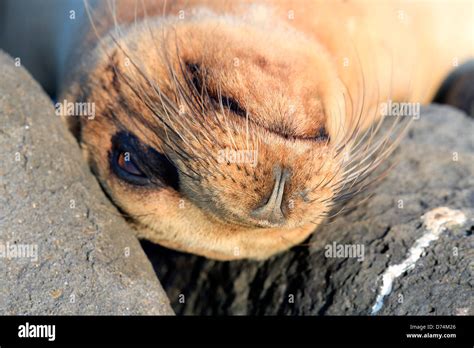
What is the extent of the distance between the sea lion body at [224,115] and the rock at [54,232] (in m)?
0.21

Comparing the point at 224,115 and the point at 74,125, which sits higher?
the point at 224,115

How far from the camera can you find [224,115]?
2.93m

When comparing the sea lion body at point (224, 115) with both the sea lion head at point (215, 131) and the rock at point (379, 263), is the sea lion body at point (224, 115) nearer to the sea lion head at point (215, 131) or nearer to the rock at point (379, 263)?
the sea lion head at point (215, 131)

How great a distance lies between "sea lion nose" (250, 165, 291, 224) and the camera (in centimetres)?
278

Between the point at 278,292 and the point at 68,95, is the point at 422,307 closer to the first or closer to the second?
the point at 278,292

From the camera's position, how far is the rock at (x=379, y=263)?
321cm

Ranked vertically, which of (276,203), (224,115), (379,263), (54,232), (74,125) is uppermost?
(224,115)

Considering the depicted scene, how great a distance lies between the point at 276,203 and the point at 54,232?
109 cm

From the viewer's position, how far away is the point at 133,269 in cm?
331

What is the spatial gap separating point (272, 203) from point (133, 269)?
896mm

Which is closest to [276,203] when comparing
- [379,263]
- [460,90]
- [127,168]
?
[379,263]

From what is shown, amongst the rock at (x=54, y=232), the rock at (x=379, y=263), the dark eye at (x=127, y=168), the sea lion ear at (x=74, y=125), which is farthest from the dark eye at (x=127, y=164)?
the rock at (x=379, y=263)

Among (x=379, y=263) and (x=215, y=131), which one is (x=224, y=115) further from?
(x=379, y=263)
